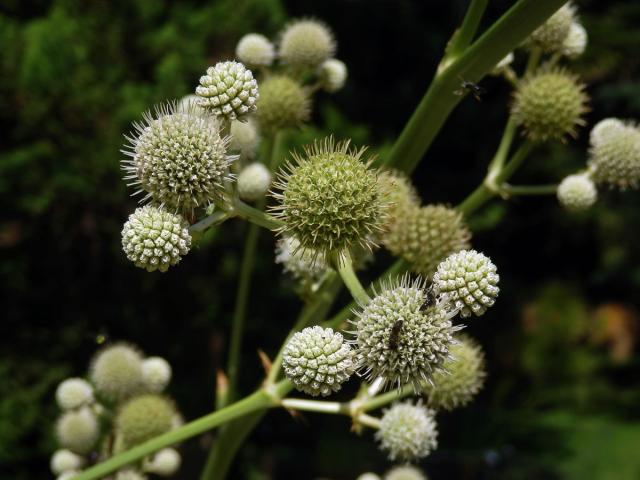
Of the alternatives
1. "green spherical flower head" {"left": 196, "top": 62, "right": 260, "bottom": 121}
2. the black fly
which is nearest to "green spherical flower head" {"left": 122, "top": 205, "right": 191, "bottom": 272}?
"green spherical flower head" {"left": 196, "top": 62, "right": 260, "bottom": 121}

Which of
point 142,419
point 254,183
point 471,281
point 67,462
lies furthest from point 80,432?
point 471,281

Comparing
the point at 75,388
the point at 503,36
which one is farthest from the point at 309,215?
the point at 75,388

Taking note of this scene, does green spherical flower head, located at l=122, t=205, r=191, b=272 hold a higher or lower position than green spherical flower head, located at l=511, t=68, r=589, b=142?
lower

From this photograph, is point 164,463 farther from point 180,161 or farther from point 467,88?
point 467,88

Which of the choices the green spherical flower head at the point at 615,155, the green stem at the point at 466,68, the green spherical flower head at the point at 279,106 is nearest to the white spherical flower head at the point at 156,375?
the green spherical flower head at the point at 279,106

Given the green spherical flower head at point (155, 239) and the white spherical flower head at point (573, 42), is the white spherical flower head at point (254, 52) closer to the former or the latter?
the white spherical flower head at point (573, 42)

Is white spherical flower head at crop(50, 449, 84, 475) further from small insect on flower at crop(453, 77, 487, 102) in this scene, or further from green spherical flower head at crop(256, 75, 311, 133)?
small insect on flower at crop(453, 77, 487, 102)
